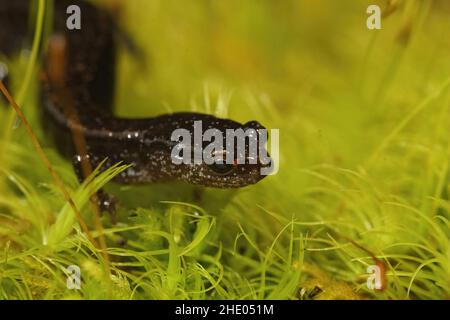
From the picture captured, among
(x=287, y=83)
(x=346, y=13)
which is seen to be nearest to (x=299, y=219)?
(x=287, y=83)

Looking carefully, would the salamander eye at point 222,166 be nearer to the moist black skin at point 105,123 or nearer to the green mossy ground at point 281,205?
the moist black skin at point 105,123

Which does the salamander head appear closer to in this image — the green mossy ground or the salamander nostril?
the green mossy ground

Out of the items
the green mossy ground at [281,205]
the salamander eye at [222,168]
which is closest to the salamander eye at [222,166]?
the salamander eye at [222,168]

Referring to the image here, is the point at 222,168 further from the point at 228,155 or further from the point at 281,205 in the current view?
the point at 281,205

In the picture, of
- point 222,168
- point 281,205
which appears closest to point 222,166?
point 222,168

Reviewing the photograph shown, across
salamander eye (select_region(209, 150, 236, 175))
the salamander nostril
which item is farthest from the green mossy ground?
salamander eye (select_region(209, 150, 236, 175))

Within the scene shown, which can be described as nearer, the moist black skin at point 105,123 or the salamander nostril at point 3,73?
the moist black skin at point 105,123

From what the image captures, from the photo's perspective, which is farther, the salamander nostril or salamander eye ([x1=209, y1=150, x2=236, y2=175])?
the salamander nostril

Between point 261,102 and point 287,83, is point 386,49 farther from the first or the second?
point 261,102
